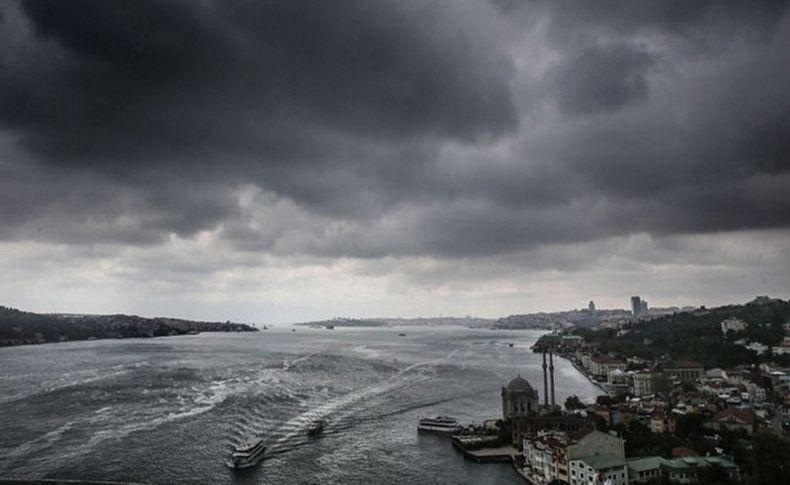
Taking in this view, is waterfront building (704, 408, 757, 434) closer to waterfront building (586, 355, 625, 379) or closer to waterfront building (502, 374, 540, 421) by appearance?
waterfront building (502, 374, 540, 421)

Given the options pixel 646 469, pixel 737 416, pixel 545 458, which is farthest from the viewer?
pixel 737 416

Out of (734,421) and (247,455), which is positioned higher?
(734,421)

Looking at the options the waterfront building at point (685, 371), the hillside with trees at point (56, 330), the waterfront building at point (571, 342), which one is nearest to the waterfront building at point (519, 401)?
the waterfront building at point (685, 371)

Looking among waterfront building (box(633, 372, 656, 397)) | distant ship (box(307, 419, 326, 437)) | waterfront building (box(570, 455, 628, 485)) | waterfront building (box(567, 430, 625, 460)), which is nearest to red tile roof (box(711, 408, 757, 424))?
waterfront building (box(567, 430, 625, 460))

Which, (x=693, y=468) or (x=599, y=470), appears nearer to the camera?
(x=599, y=470)

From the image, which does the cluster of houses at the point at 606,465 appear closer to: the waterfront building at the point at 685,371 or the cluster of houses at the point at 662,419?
the cluster of houses at the point at 662,419

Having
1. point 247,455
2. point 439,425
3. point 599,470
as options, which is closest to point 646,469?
point 599,470

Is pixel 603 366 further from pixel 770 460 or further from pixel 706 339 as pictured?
pixel 770 460

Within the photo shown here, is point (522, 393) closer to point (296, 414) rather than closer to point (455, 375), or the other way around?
point (296, 414)
